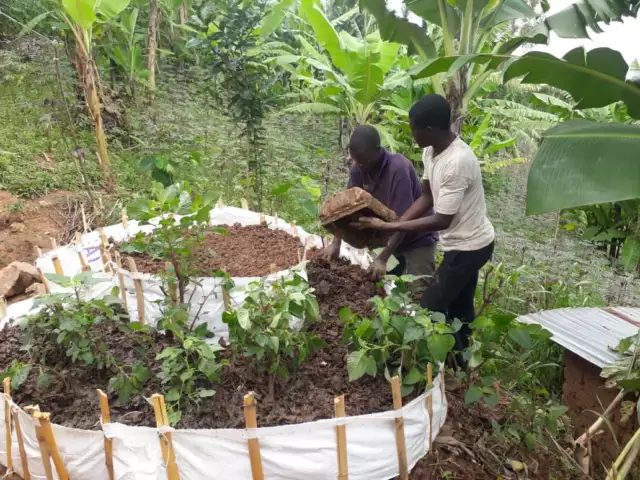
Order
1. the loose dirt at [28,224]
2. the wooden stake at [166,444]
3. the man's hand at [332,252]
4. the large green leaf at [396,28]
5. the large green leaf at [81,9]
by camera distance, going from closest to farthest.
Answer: the wooden stake at [166,444] → the man's hand at [332,252] → the large green leaf at [396,28] → the large green leaf at [81,9] → the loose dirt at [28,224]

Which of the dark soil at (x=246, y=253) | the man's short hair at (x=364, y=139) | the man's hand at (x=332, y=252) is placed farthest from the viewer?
the man's hand at (x=332, y=252)

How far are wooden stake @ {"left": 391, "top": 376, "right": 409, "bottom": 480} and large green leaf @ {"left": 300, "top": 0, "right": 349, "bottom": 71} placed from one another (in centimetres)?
349

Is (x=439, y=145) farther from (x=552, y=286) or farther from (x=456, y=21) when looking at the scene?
(x=552, y=286)

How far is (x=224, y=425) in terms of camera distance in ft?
6.63

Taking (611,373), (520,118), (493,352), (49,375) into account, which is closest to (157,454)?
(49,375)

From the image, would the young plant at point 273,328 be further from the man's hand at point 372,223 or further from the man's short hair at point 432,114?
the man's short hair at point 432,114

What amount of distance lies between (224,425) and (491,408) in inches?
59.6

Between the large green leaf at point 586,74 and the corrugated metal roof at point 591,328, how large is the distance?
1.45 metres

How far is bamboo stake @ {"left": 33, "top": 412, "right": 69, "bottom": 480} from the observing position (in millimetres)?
1857

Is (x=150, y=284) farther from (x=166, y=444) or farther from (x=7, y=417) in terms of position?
(x=166, y=444)

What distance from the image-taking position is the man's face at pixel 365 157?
2.81 metres

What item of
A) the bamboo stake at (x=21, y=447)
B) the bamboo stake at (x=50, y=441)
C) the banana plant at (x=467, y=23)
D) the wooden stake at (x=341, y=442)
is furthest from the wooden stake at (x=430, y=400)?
the banana plant at (x=467, y=23)

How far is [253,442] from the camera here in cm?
180

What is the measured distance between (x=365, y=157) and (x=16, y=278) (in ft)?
9.41
